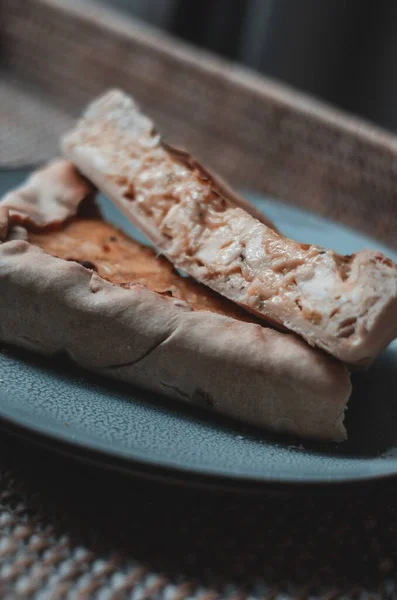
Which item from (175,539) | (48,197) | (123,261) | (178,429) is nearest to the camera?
(175,539)

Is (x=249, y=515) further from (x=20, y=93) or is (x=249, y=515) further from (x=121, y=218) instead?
(x=20, y=93)

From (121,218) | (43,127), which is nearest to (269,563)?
(121,218)

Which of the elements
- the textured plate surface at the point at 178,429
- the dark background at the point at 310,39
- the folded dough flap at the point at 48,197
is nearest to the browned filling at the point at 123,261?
the folded dough flap at the point at 48,197

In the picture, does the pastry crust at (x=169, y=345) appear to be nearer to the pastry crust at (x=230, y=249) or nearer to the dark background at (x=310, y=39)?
the pastry crust at (x=230, y=249)

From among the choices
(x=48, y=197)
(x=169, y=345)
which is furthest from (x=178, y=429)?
(x=48, y=197)

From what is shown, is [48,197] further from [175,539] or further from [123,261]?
[175,539]

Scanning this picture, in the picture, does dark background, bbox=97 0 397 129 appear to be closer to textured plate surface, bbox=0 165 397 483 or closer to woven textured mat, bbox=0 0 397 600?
textured plate surface, bbox=0 165 397 483
